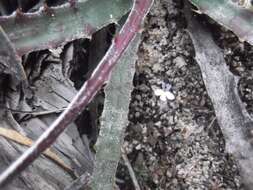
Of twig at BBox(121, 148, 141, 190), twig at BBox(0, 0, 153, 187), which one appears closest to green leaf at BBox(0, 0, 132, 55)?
twig at BBox(0, 0, 153, 187)

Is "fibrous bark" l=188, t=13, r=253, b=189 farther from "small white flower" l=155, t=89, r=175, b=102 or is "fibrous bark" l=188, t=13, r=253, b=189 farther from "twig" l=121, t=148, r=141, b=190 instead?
"twig" l=121, t=148, r=141, b=190

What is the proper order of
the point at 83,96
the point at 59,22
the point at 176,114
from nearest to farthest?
the point at 83,96 → the point at 59,22 → the point at 176,114

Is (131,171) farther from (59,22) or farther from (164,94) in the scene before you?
(59,22)

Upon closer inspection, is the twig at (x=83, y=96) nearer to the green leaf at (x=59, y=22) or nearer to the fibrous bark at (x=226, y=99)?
the green leaf at (x=59, y=22)

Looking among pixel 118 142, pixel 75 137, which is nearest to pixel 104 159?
pixel 118 142

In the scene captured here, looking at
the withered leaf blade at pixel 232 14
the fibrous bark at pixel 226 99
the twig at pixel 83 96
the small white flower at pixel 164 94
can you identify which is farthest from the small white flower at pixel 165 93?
Answer: the twig at pixel 83 96

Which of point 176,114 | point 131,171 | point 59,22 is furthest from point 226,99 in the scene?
point 59,22
